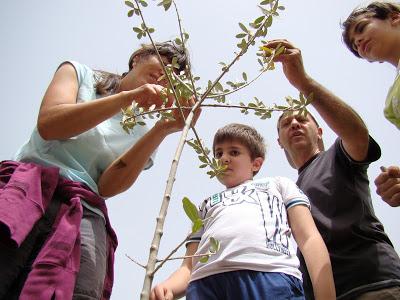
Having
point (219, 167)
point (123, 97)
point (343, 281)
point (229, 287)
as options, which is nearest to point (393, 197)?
point (343, 281)

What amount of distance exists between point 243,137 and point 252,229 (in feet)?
2.03

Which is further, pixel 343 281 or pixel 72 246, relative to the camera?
pixel 343 281

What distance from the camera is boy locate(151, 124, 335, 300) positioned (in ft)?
3.90

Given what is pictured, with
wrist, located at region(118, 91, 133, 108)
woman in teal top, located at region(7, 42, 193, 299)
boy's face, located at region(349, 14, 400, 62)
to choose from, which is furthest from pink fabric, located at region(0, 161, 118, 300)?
boy's face, located at region(349, 14, 400, 62)

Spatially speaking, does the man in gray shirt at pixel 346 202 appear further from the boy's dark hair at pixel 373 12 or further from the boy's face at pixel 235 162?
the boy's dark hair at pixel 373 12

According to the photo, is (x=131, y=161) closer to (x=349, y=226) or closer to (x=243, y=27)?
(x=243, y=27)

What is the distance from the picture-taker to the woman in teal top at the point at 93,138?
1.13 metres

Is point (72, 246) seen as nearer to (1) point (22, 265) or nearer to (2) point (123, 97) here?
(1) point (22, 265)

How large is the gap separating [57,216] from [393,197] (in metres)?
1.15

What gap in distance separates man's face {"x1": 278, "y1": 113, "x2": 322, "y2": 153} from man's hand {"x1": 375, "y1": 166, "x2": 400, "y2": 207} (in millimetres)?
710

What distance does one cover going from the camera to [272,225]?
1370mm

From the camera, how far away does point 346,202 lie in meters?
1.54

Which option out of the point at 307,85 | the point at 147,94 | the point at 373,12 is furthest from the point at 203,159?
the point at 373,12

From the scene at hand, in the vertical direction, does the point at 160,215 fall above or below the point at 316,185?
below
